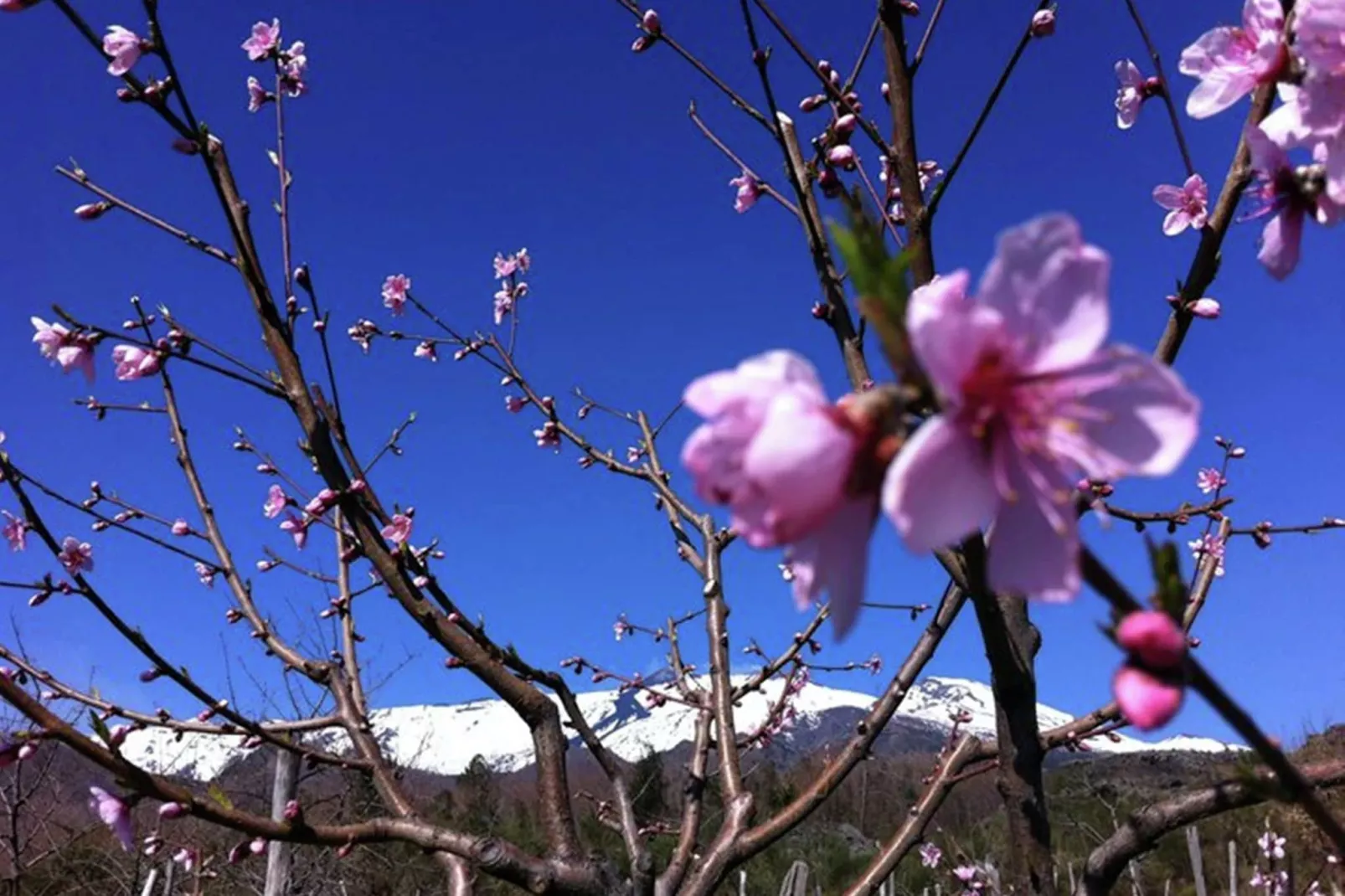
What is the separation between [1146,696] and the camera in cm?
55

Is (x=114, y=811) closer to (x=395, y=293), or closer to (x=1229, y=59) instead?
(x=1229, y=59)

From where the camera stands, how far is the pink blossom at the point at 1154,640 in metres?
0.54

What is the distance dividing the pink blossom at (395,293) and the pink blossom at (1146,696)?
15.2 feet

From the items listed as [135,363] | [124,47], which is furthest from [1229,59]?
[135,363]

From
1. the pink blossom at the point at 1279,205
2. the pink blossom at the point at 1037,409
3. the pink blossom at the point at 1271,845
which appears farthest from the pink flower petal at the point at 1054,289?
the pink blossom at the point at 1271,845

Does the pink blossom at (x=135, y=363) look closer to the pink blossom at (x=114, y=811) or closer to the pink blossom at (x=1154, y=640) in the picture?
the pink blossom at (x=114, y=811)

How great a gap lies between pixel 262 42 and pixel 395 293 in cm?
185

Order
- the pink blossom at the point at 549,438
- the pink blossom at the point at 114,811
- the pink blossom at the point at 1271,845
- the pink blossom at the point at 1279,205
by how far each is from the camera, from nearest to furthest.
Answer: the pink blossom at the point at 1279,205
the pink blossom at the point at 114,811
the pink blossom at the point at 549,438
the pink blossom at the point at 1271,845

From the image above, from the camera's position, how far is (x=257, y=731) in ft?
6.26

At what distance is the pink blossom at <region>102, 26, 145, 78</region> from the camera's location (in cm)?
217

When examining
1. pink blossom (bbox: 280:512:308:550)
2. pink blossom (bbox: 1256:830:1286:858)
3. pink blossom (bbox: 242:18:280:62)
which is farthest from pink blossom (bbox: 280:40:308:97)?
pink blossom (bbox: 1256:830:1286:858)

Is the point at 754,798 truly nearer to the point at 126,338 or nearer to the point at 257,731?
the point at 257,731

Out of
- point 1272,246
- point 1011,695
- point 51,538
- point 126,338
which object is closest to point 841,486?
point 1272,246

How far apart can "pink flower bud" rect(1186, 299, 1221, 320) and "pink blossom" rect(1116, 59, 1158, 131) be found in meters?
0.58
